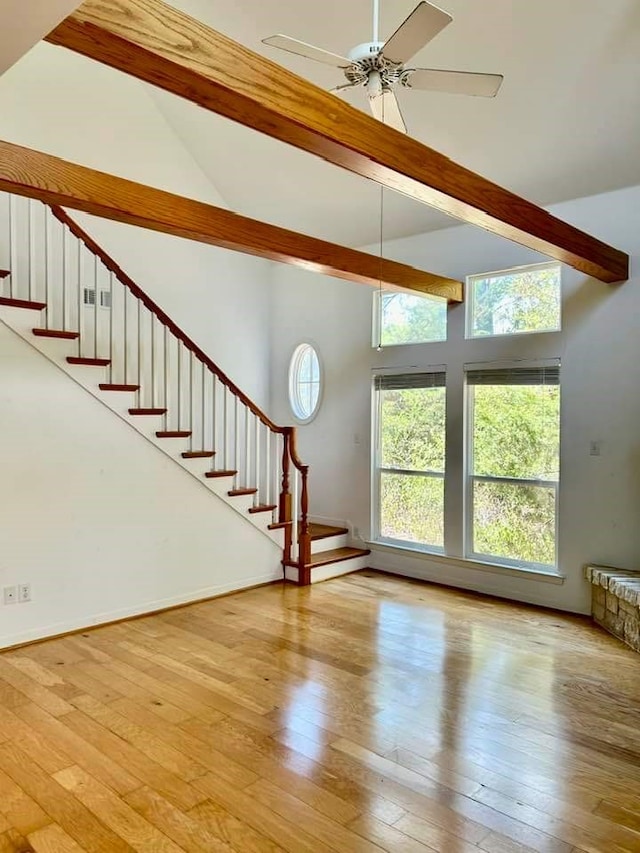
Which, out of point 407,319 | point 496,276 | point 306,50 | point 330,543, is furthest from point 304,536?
point 306,50

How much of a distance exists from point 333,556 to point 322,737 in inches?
123

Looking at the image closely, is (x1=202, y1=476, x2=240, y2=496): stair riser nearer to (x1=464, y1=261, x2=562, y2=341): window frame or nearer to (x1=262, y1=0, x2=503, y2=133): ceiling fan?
(x1=464, y1=261, x2=562, y2=341): window frame

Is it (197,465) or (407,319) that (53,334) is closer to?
(197,465)

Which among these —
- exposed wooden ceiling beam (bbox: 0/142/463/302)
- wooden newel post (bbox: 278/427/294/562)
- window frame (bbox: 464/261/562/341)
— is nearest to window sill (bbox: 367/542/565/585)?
wooden newel post (bbox: 278/427/294/562)

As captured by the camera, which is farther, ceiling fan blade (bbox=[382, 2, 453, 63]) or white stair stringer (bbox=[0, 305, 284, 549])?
white stair stringer (bbox=[0, 305, 284, 549])

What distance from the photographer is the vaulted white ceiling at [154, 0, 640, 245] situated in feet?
11.6

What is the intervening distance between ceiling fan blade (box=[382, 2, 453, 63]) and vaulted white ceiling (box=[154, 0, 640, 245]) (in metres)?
1.47

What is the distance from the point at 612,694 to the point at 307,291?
493 cm

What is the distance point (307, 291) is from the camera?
6.79m

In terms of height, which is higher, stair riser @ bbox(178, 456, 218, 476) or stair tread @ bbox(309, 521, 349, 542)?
stair riser @ bbox(178, 456, 218, 476)

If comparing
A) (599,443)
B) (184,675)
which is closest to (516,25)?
(599,443)

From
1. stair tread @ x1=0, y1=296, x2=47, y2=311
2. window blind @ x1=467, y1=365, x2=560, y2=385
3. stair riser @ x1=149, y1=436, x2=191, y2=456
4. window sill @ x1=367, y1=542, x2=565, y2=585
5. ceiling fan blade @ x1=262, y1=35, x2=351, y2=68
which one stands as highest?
ceiling fan blade @ x1=262, y1=35, x2=351, y2=68

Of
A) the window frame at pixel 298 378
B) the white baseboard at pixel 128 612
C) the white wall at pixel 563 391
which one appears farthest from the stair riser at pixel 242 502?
the window frame at pixel 298 378

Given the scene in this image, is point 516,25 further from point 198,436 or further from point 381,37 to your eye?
point 198,436
